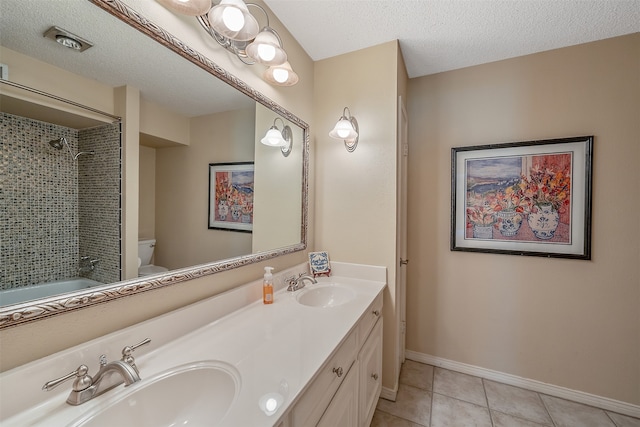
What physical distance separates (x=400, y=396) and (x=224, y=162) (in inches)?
76.9

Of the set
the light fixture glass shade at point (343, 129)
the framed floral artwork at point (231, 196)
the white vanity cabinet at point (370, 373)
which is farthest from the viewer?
the light fixture glass shade at point (343, 129)

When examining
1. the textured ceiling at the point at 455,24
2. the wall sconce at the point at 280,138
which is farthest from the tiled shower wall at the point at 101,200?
the textured ceiling at the point at 455,24

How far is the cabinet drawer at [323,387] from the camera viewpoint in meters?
0.73

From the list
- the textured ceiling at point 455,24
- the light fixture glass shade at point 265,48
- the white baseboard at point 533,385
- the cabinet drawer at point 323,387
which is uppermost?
the textured ceiling at point 455,24

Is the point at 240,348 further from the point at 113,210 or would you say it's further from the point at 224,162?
the point at 224,162

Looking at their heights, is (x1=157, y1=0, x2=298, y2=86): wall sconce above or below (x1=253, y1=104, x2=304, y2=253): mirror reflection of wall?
above

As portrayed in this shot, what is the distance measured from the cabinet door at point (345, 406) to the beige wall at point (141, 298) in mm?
663

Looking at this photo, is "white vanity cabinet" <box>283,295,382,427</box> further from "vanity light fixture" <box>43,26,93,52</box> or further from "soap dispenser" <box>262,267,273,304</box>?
"vanity light fixture" <box>43,26,93,52</box>

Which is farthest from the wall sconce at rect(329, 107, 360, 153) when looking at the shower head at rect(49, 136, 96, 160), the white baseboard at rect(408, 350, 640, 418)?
the white baseboard at rect(408, 350, 640, 418)

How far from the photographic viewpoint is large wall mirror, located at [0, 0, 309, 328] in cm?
62

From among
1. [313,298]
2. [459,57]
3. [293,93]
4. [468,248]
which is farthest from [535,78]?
[313,298]

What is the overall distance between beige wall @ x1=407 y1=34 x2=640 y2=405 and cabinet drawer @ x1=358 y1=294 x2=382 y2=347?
802 millimetres

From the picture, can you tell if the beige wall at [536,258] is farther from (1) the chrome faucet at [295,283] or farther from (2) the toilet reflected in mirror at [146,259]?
(2) the toilet reflected in mirror at [146,259]

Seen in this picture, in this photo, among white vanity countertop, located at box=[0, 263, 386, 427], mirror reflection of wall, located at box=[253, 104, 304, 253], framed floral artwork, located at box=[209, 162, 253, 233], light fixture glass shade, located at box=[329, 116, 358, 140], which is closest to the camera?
white vanity countertop, located at box=[0, 263, 386, 427]
